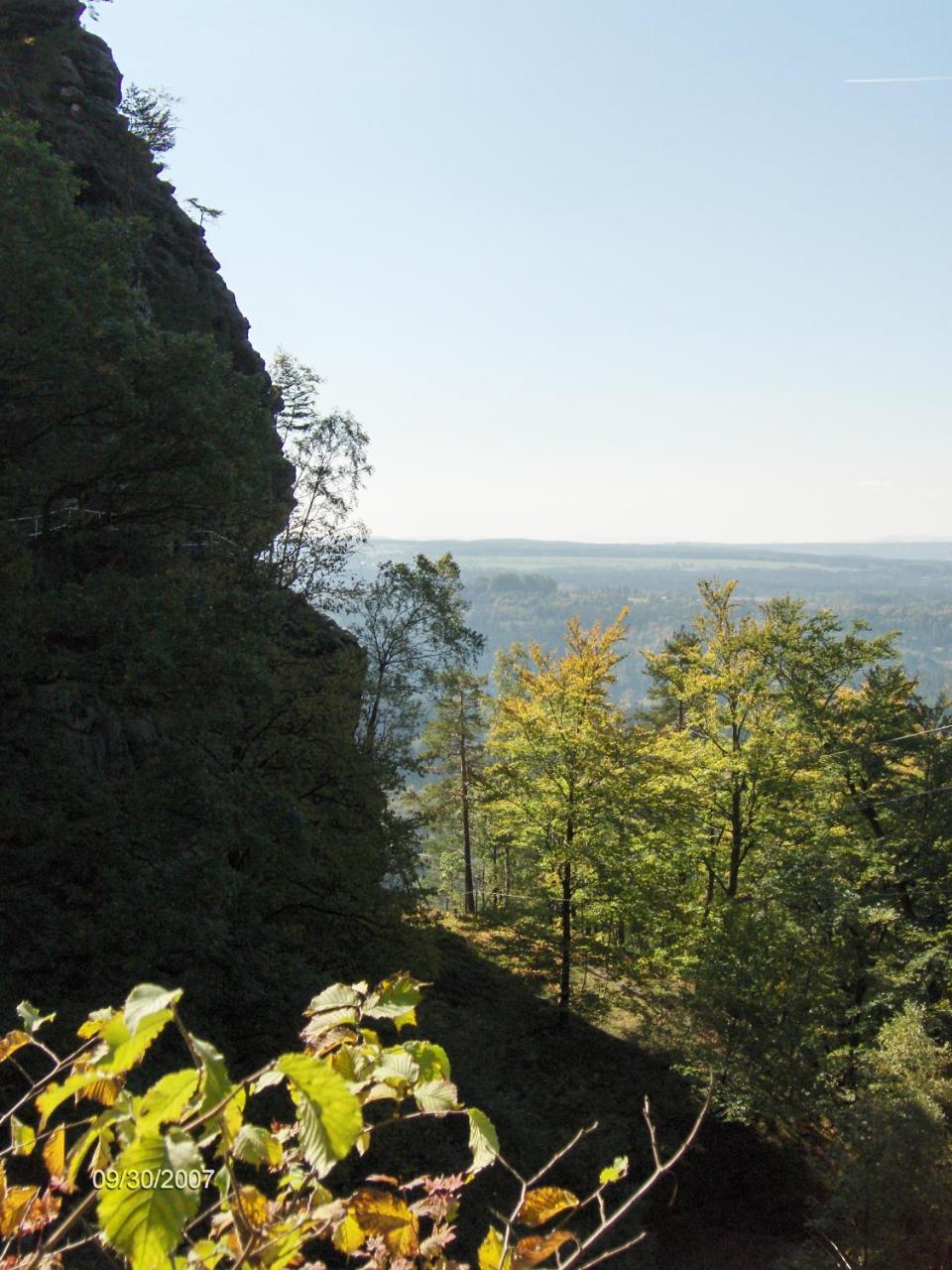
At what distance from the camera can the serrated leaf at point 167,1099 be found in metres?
1.39

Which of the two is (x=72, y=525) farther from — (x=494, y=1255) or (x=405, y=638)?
(x=405, y=638)

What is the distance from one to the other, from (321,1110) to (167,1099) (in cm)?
26

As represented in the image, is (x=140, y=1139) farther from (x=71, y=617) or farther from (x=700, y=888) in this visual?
(x=700, y=888)

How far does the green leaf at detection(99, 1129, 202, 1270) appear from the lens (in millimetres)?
1291

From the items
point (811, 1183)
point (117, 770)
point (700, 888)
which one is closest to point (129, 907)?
point (117, 770)

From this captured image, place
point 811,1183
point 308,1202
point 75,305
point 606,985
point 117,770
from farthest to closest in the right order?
1. point 606,985
2. point 811,1183
3. point 117,770
4. point 75,305
5. point 308,1202

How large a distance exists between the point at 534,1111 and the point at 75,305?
655 inches

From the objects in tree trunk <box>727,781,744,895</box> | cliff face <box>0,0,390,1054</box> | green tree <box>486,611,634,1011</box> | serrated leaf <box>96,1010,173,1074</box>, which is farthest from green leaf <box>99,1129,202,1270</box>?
tree trunk <box>727,781,744,895</box>

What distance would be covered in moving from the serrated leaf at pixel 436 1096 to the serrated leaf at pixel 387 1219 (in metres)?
0.36

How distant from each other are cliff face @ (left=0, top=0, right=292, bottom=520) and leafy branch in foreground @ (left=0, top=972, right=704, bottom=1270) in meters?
16.0

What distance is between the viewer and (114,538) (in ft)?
41.9

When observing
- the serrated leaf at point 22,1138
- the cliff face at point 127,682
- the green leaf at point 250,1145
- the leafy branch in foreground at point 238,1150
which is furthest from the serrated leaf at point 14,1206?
the cliff face at point 127,682

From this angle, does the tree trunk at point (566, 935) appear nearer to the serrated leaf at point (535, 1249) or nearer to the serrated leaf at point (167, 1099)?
the serrated leaf at point (535, 1249)

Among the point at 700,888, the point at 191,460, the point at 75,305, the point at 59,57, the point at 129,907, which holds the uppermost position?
the point at 59,57
